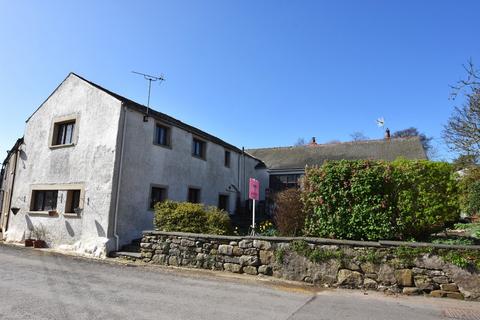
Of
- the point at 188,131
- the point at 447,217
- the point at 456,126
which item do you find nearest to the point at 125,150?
the point at 188,131

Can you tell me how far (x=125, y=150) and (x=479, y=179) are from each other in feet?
40.3

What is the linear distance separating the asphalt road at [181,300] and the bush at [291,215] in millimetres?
2031

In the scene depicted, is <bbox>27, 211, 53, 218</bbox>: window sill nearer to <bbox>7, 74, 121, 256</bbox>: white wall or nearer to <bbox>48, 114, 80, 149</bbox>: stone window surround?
<bbox>7, 74, 121, 256</bbox>: white wall

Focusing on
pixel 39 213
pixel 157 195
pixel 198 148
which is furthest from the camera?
pixel 198 148

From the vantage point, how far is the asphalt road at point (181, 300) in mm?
5996

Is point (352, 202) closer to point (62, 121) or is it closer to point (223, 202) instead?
point (223, 202)

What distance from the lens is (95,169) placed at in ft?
46.7

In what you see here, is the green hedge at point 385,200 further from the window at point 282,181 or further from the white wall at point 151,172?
the window at point 282,181

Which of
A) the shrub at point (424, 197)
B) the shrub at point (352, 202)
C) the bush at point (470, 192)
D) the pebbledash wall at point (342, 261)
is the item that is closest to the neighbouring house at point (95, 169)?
the pebbledash wall at point (342, 261)

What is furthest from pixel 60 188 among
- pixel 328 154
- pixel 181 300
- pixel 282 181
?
pixel 328 154

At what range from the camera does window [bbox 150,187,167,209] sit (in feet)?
50.5

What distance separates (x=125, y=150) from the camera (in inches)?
556

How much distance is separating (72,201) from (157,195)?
3660 millimetres

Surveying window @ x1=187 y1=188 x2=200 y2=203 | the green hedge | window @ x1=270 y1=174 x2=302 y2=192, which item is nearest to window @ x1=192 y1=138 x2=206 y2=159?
window @ x1=187 y1=188 x2=200 y2=203
